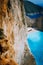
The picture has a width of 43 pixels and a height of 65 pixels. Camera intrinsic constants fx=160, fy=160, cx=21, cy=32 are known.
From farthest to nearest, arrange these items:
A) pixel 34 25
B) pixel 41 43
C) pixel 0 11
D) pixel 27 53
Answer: pixel 34 25, pixel 41 43, pixel 27 53, pixel 0 11

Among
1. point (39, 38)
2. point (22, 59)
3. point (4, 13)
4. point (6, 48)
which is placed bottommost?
point (22, 59)

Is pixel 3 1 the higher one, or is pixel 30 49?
pixel 3 1

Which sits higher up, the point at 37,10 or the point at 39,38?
the point at 37,10

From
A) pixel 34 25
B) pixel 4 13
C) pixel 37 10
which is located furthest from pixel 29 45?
pixel 34 25

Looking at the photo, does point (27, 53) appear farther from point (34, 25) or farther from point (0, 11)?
point (34, 25)

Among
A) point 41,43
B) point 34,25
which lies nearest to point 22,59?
point 41,43

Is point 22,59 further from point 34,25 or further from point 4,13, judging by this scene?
point 34,25

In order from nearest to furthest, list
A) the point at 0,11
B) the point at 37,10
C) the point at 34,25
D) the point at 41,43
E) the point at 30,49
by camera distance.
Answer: the point at 0,11, the point at 30,49, the point at 41,43, the point at 37,10, the point at 34,25

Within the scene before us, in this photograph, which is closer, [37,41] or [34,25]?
[37,41]

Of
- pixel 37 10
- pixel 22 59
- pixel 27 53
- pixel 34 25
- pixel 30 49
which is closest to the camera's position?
pixel 22 59
